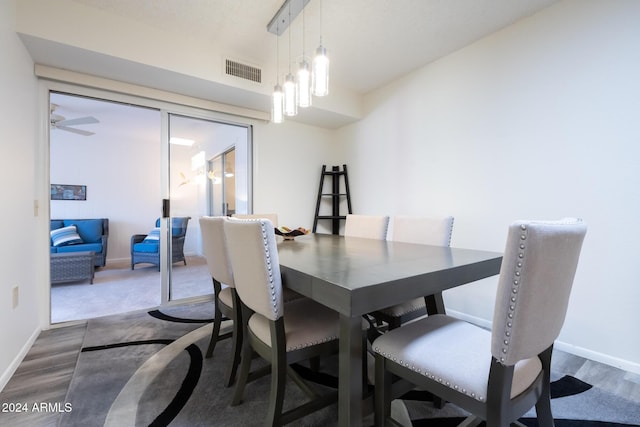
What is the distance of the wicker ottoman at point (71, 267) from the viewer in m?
3.66

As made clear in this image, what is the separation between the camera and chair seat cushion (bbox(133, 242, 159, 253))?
4.46 m

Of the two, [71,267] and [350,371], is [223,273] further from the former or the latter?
[71,267]

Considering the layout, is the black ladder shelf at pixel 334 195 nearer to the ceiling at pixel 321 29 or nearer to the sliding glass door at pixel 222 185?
the sliding glass door at pixel 222 185

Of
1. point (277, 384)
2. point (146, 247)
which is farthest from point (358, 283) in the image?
point (146, 247)

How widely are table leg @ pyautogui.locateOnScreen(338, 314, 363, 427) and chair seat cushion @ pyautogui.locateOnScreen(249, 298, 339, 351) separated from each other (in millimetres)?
267

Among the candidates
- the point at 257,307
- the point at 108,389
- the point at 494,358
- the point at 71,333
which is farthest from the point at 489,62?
the point at 71,333

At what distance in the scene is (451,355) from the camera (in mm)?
961

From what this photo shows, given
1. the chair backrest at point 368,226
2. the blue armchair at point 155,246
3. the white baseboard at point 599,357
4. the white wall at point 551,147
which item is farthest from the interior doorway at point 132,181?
the white baseboard at point 599,357

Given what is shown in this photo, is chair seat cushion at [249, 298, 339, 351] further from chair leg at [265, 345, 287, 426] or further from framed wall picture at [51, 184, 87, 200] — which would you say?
framed wall picture at [51, 184, 87, 200]

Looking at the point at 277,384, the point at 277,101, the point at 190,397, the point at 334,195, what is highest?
the point at 277,101

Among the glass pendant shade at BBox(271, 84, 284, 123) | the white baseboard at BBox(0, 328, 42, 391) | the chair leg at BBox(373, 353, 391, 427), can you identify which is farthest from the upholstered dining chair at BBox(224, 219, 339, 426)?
the white baseboard at BBox(0, 328, 42, 391)

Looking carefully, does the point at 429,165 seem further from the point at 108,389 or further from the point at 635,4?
the point at 108,389

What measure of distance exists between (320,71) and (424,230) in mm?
1338

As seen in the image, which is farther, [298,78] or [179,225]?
[179,225]
